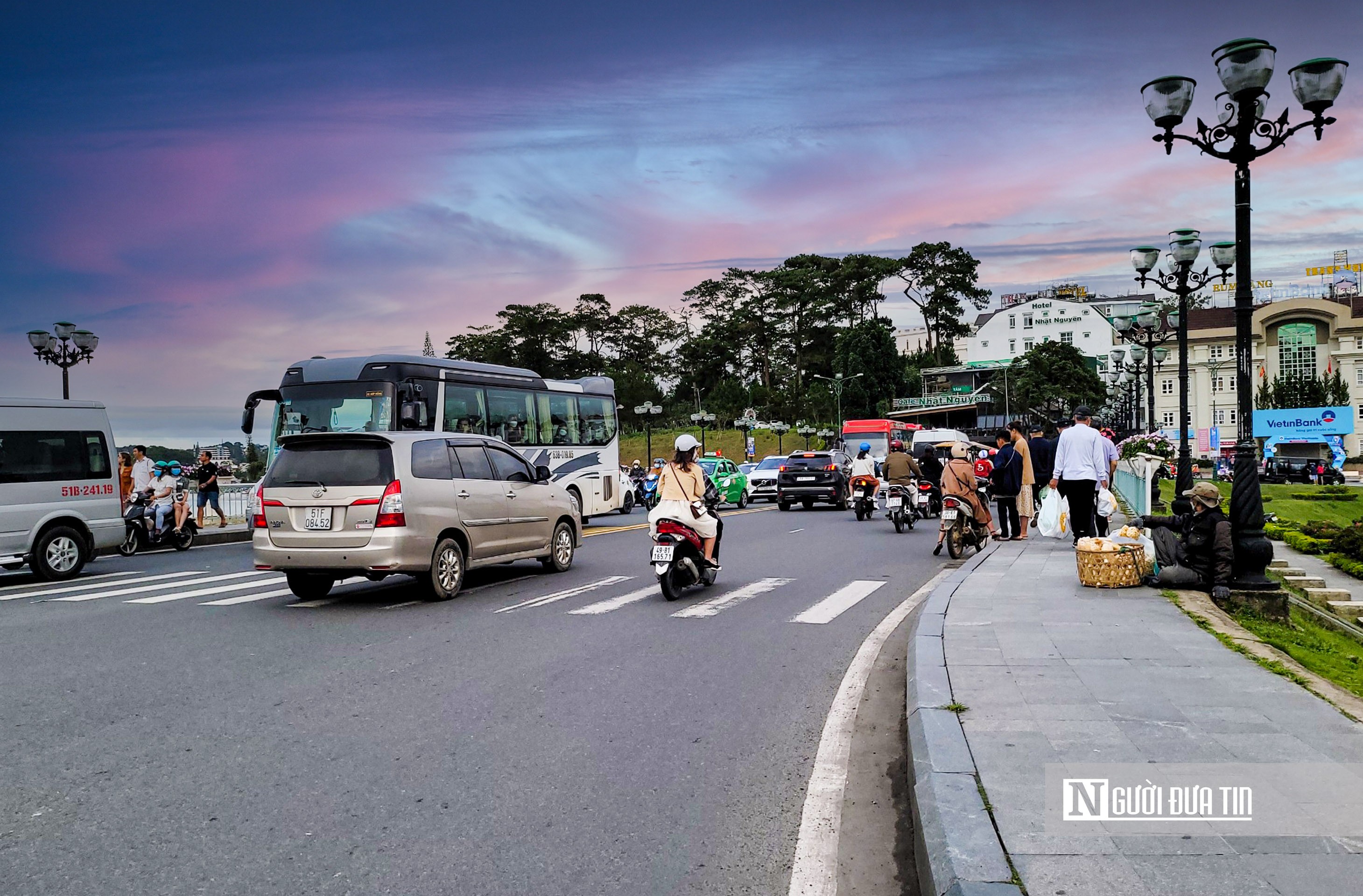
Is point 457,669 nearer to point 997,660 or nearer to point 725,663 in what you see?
point 725,663

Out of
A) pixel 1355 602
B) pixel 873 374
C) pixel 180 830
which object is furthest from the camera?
pixel 873 374

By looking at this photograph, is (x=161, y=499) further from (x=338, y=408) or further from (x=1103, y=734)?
(x=1103, y=734)

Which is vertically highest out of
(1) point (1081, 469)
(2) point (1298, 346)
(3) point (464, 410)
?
(2) point (1298, 346)

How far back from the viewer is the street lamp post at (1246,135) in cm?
969

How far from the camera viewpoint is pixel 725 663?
7.85 m

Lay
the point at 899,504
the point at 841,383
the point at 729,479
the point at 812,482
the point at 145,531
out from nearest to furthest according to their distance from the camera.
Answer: the point at 145,531, the point at 899,504, the point at 812,482, the point at 729,479, the point at 841,383

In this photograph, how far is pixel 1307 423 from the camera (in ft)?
245

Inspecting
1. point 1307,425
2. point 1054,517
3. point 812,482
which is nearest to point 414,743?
point 1054,517

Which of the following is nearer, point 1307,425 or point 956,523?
point 956,523

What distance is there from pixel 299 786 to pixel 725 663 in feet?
11.9

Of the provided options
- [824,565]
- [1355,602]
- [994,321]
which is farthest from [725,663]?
[994,321]

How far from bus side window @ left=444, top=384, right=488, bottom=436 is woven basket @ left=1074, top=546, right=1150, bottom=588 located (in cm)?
1238

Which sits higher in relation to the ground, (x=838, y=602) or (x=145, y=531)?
(x=145, y=531)

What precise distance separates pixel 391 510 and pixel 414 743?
213 inches
